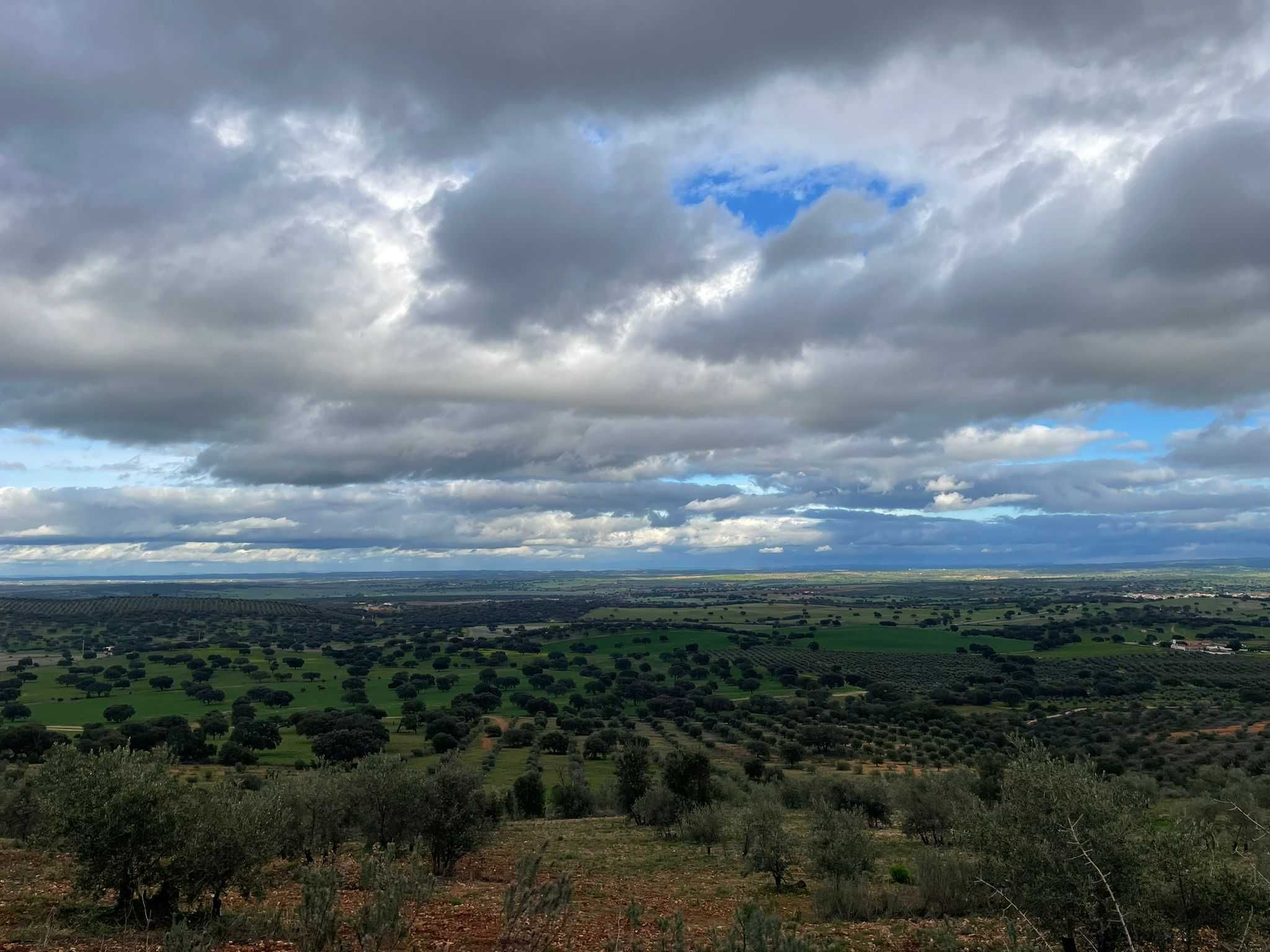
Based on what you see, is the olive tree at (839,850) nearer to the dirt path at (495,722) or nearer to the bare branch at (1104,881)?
the bare branch at (1104,881)

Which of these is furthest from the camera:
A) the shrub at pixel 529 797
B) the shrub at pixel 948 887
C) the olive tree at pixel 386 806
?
A: the shrub at pixel 529 797

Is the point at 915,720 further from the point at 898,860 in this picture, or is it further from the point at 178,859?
the point at 178,859

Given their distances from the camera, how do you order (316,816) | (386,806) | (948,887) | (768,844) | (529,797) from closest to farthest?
(948,887)
(316,816)
(386,806)
(768,844)
(529,797)

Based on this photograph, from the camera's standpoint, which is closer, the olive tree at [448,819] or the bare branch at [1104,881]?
the bare branch at [1104,881]

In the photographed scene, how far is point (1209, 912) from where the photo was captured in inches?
665

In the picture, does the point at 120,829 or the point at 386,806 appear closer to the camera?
the point at 120,829

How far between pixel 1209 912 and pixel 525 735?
9679cm

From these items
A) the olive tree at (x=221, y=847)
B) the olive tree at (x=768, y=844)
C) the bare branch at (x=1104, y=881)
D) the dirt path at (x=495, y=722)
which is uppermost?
the bare branch at (x=1104, y=881)

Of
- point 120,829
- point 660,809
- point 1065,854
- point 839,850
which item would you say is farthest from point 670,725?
point 1065,854

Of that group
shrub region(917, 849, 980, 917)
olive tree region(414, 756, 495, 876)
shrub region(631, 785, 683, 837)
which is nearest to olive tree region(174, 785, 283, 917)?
olive tree region(414, 756, 495, 876)

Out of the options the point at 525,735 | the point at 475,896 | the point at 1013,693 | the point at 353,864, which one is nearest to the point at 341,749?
the point at 525,735

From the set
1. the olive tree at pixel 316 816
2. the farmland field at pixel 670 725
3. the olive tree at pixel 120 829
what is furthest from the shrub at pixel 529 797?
the olive tree at pixel 120 829

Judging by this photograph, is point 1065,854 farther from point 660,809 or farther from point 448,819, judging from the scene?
point 660,809

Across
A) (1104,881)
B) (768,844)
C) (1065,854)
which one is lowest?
(768,844)
